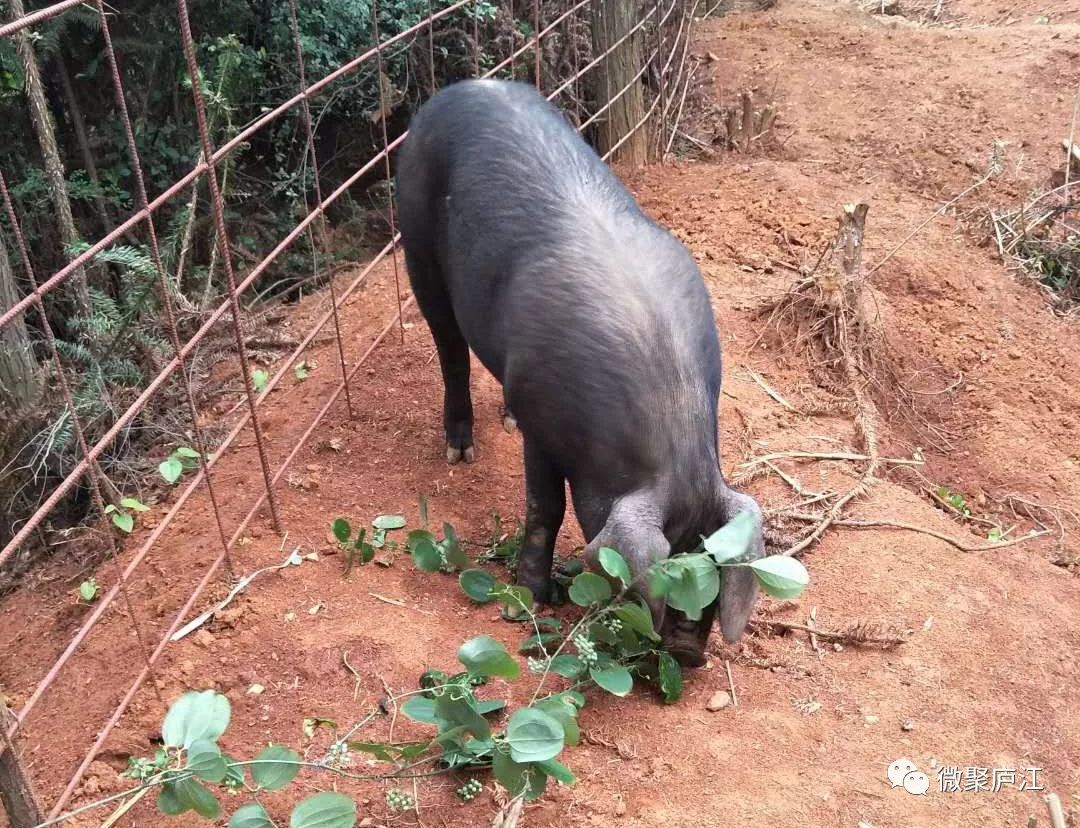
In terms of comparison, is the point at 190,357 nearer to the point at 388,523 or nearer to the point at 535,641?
the point at 388,523

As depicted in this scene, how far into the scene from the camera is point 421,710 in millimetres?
2271

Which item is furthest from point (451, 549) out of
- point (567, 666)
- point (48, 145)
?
point (48, 145)

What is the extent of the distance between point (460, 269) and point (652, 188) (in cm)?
338

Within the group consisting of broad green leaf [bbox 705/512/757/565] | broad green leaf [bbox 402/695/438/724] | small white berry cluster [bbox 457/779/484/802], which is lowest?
small white berry cluster [bbox 457/779/484/802]

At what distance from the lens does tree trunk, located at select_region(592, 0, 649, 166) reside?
6301 mm

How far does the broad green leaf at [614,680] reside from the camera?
245 centimetres

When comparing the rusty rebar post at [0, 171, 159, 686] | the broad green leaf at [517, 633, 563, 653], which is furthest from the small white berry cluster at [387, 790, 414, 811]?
the rusty rebar post at [0, 171, 159, 686]

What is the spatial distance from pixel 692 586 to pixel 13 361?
3.33 meters

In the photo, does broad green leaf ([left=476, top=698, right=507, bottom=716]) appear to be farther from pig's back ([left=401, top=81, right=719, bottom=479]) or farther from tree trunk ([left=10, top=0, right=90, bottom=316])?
tree trunk ([left=10, top=0, right=90, bottom=316])

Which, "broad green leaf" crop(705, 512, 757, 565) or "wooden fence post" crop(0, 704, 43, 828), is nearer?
"wooden fence post" crop(0, 704, 43, 828)

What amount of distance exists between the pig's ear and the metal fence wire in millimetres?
1582

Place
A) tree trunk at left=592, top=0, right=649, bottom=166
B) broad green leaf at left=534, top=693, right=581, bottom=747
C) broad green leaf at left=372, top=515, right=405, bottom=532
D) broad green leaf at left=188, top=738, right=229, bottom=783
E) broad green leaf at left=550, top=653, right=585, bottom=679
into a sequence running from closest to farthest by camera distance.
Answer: broad green leaf at left=188, top=738, right=229, bottom=783 → broad green leaf at left=534, top=693, right=581, bottom=747 → broad green leaf at left=550, top=653, right=585, bottom=679 → broad green leaf at left=372, top=515, right=405, bottom=532 → tree trunk at left=592, top=0, right=649, bottom=166

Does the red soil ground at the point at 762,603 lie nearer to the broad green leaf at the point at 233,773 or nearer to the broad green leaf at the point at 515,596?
A: the broad green leaf at the point at 515,596

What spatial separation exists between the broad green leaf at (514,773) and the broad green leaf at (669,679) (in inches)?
26.8
